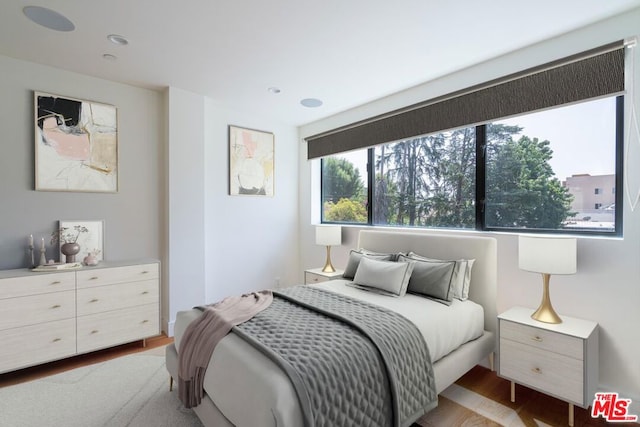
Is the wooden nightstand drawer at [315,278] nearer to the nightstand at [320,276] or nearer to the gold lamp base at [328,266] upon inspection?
the nightstand at [320,276]

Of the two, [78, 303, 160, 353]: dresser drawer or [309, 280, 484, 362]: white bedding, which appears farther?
[78, 303, 160, 353]: dresser drawer

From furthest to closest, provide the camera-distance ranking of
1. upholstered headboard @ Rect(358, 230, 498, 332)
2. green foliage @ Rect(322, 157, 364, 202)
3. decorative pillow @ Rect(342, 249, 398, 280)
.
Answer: green foliage @ Rect(322, 157, 364, 202) < decorative pillow @ Rect(342, 249, 398, 280) < upholstered headboard @ Rect(358, 230, 498, 332)

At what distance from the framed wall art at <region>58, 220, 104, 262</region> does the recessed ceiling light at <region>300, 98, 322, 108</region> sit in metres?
2.52

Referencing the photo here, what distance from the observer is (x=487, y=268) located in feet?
8.31

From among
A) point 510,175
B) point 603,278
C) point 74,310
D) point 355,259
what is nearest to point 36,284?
point 74,310

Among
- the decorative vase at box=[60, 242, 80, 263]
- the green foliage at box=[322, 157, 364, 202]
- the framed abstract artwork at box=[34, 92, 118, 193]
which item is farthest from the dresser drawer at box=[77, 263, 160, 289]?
the green foliage at box=[322, 157, 364, 202]

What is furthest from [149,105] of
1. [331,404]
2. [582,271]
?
[582,271]

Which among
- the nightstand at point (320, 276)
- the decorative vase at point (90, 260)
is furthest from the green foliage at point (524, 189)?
the decorative vase at point (90, 260)

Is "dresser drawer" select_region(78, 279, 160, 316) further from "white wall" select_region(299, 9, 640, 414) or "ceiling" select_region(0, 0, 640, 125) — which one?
"white wall" select_region(299, 9, 640, 414)

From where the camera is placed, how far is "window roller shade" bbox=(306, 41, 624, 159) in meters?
2.02

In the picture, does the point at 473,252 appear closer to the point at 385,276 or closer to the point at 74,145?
the point at 385,276

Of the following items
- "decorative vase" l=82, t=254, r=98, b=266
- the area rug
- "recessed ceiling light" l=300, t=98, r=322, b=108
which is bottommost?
the area rug

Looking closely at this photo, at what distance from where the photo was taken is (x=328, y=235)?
3807mm

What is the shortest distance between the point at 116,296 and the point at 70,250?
57cm
